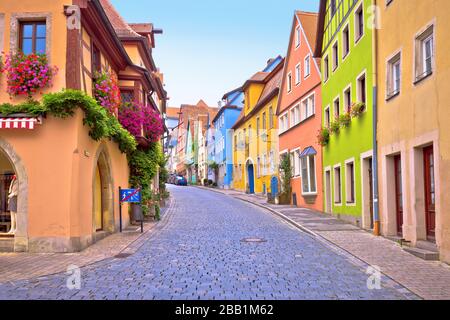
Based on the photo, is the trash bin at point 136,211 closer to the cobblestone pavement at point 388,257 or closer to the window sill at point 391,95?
the cobblestone pavement at point 388,257

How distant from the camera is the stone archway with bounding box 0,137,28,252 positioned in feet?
38.8

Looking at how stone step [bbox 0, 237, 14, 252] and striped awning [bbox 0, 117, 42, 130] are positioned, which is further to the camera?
stone step [bbox 0, 237, 14, 252]

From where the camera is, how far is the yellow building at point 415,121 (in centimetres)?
1024

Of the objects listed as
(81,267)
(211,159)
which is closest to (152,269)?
(81,267)

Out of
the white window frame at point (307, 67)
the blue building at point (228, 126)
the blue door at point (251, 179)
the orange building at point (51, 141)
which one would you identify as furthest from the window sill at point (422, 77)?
the blue building at point (228, 126)

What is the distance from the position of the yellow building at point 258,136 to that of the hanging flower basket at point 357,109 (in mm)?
12297

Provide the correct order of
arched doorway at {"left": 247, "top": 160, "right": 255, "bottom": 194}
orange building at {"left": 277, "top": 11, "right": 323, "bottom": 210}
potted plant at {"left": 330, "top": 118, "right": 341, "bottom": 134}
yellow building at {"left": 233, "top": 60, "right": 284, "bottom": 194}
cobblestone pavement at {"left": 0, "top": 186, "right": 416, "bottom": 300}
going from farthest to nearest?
arched doorway at {"left": 247, "top": 160, "right": 255, "bottom": 194} → yellow building at {"left": 233, "top": 60, "right": 284, "bottom": 194} → orange building at {"left": 277, "top": 11, "right": 323, "bottom": 210} → potted plant at {"left": 330, "top": 118, "right": 341, "bottom": 134} → cobblestone pavement at {"left": 0, "top": 186, "right": 416, "bottom": 300}

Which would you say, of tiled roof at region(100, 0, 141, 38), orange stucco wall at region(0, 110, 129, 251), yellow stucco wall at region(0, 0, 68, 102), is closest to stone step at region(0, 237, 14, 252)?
orange stucco wall at region(0, 110, 129, 251)

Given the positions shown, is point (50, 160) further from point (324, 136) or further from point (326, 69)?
point (326, 69)

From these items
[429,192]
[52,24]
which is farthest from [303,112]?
[52,24]

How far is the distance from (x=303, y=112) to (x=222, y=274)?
1782 cm

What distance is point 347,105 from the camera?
18.4 m

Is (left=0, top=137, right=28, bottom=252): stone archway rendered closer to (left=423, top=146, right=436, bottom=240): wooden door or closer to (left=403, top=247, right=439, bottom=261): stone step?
(left=403, top=247, right=439, bottom=261): stone step

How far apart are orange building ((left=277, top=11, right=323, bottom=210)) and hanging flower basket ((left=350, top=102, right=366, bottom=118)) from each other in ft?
19.5
